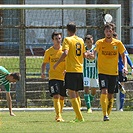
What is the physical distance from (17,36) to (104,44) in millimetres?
5822

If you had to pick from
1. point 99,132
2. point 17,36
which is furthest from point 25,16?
point 99,132

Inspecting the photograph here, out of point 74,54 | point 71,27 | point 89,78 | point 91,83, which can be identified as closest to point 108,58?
point 74,54

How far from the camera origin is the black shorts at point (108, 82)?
44.7 ft

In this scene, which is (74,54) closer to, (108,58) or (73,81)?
(73,81)

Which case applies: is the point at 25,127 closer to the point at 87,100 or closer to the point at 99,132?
the point at 99,132

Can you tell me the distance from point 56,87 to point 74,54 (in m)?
0.83

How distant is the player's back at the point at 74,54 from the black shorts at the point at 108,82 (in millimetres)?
514

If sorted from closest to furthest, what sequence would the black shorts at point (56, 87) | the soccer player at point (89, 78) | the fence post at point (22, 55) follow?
1. the black shorts at point (56, 87)
2. the soccer player at point (89, 78)
3. the fence post at point (22, 55)

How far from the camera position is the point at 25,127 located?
482 inches

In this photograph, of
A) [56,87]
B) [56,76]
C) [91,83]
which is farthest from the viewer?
[91,83]

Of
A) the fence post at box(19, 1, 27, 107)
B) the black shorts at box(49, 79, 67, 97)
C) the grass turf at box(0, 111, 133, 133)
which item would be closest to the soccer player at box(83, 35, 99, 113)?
the grass turf at box(0, 111, 133, 133)

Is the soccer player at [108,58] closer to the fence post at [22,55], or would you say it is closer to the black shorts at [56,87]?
the black shorts at [56,87]

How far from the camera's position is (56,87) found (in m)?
13.8

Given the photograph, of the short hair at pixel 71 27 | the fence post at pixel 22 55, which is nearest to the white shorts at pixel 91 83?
the fence post at pixel 22 55
